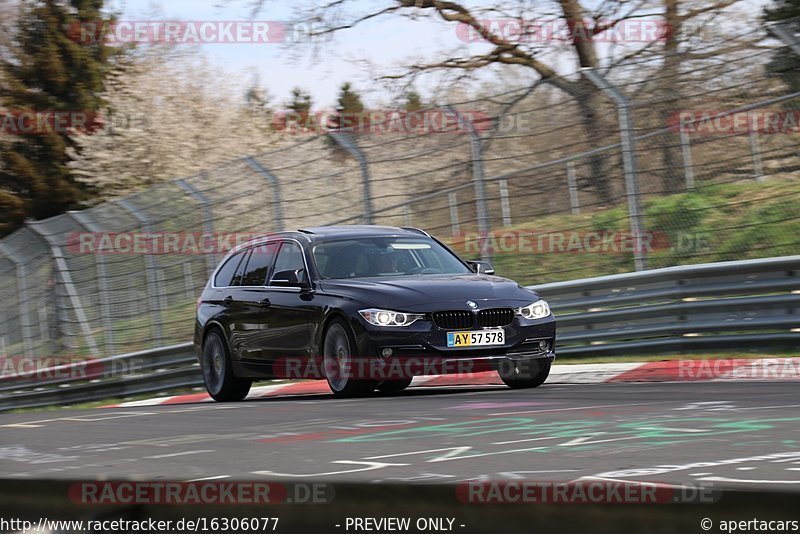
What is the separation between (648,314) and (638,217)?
3.29 feet

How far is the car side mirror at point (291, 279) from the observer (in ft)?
37.6

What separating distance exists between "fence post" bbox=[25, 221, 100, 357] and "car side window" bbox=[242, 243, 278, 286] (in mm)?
8635

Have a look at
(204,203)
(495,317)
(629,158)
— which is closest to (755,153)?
(629,158)

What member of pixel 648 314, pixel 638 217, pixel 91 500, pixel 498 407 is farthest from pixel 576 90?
pixel 91 500

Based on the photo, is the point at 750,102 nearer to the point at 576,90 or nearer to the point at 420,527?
the point at 576,90

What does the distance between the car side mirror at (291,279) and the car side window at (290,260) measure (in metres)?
0.02

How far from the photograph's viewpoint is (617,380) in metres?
11.4

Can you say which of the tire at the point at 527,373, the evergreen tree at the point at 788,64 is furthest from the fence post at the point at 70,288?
the evergreen tree at the point at 788,64

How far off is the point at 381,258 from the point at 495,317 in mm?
1546

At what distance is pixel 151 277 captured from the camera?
19.5 metres

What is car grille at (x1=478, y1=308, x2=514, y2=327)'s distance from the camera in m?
10.5

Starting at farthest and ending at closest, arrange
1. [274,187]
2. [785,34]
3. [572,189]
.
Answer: [274,187] < [572,189] < [785,34]

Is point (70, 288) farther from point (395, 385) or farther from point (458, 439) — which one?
point (458, 439)

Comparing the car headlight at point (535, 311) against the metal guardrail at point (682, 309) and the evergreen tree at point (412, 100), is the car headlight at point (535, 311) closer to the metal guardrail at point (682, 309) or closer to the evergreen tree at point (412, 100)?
the metal guardrail at point (682, 309)
